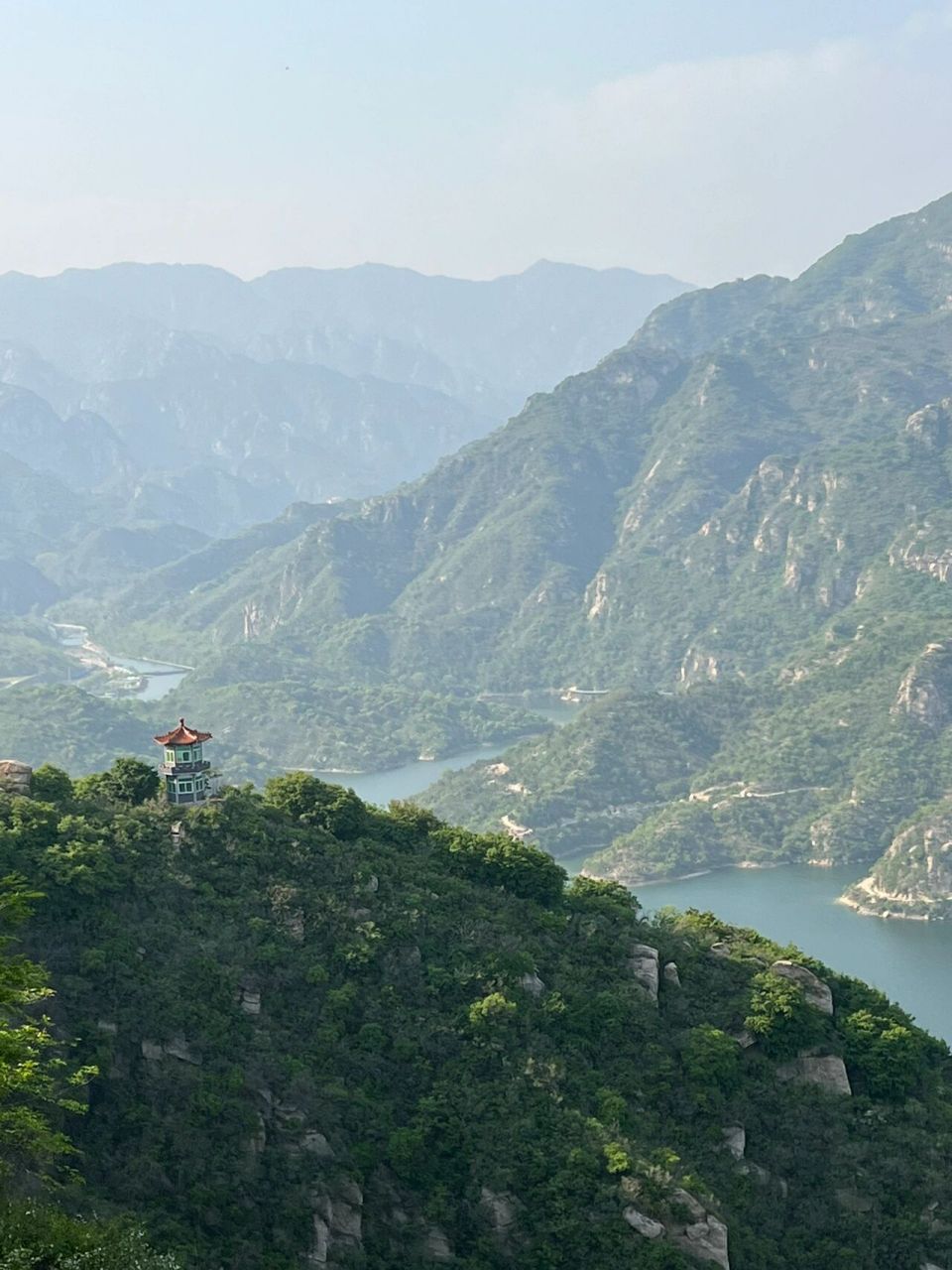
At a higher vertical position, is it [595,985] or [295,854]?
[295,854]

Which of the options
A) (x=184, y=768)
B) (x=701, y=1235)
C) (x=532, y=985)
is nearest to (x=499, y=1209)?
(x=701, y=1235)

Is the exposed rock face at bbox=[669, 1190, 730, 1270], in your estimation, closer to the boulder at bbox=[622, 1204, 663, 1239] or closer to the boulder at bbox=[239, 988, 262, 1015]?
the boulder at bbox=[622, 1204, 663, 1239]

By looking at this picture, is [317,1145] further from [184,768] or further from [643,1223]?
[184,768]

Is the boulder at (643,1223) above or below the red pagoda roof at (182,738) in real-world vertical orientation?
below

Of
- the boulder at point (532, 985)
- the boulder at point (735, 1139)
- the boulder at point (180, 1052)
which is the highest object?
the boulder at point (532, 985)

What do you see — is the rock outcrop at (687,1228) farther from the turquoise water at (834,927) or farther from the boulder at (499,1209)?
the turquoise water at (834,927)

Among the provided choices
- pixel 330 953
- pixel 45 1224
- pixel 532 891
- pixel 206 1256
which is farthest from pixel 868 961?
pixel 45 1224

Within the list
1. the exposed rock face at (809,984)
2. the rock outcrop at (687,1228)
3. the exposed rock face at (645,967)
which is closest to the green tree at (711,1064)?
the exposed rock face at (645,967)

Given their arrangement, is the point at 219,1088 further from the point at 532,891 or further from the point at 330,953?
the point at 532,891
